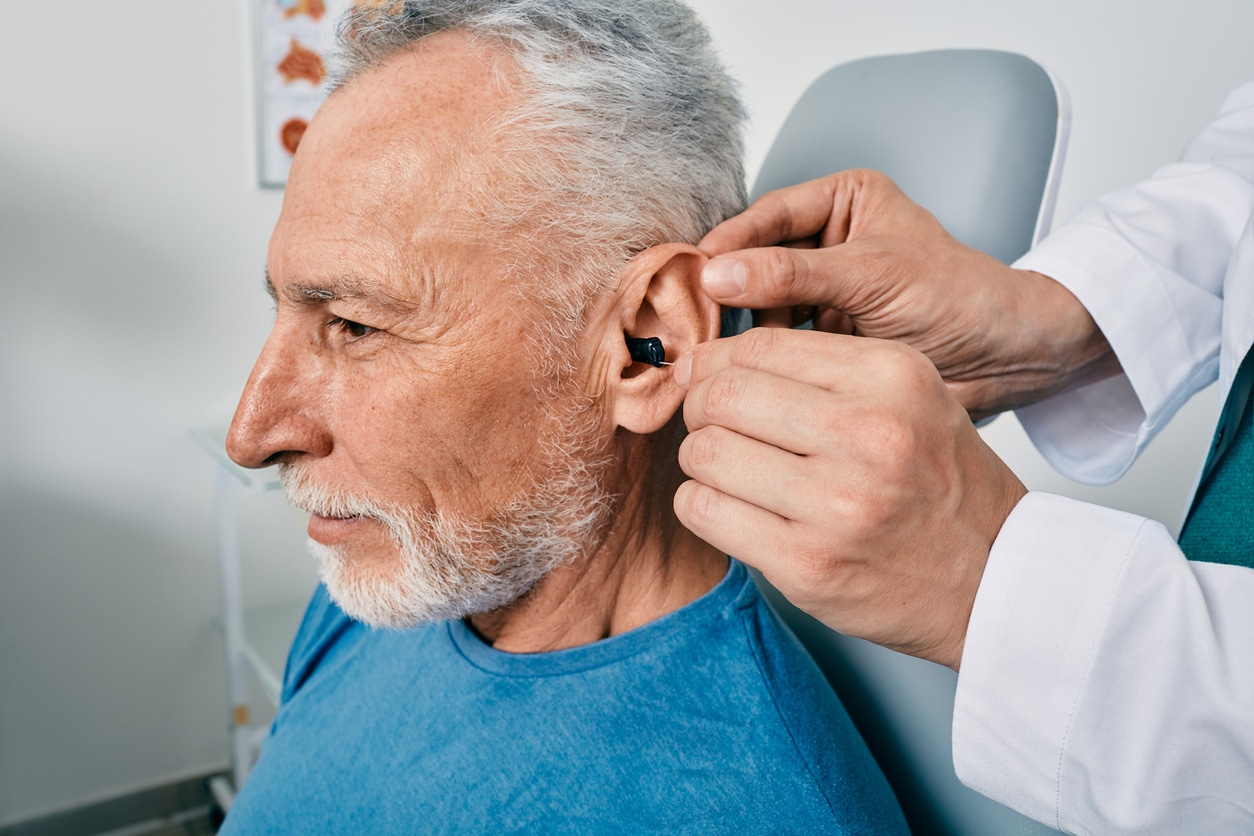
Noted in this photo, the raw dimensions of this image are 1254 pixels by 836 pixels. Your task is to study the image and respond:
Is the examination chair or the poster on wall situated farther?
the poster on wall

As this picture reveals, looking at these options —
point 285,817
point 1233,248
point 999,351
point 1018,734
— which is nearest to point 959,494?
point 1018,734

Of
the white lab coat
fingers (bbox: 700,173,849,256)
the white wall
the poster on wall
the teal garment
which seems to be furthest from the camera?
the poster on wall

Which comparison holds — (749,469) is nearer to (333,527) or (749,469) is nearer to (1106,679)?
(1106,679)

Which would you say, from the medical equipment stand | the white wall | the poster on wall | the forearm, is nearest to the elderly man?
the forearm

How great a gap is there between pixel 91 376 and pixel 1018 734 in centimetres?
216

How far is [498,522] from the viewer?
0.86 meters

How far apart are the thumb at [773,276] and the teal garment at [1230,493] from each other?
0.37 metres

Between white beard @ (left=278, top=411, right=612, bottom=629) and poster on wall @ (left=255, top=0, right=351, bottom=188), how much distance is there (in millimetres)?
1622

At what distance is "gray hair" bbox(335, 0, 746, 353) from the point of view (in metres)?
0.81

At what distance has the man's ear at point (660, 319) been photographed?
83cm

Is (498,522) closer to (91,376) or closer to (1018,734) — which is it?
(1018,734)

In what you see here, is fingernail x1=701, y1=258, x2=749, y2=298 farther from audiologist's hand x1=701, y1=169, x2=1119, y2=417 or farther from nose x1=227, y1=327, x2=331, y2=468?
nose x1=227, y1=327, x2=331, y2=468

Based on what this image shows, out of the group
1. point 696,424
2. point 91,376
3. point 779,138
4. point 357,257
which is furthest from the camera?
point 91,376

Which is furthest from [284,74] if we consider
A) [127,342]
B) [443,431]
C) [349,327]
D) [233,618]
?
[443,431]
